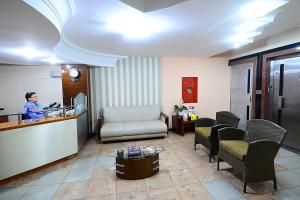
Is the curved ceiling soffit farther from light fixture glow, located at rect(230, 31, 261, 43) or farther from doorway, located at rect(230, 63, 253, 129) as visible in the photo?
doorway, located at rect(230, 63, 253, 129)

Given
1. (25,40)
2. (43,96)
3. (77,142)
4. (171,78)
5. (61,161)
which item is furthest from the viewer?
(171,78)

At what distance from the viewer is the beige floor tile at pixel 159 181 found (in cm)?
253

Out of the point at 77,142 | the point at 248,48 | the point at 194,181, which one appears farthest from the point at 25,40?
the point at 248,48

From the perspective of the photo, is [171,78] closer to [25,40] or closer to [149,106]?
[149,106]

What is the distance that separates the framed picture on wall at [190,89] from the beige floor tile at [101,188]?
3566 mm

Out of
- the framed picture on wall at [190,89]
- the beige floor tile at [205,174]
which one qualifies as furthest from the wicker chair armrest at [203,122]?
the framed picture on wall at [190,89]

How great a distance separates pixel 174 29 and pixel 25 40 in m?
2.17

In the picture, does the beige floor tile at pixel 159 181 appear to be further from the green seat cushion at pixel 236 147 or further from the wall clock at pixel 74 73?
the wall clock at pixel 74 73

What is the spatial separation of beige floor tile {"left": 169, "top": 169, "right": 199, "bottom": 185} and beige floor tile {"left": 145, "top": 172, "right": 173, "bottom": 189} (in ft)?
0.27

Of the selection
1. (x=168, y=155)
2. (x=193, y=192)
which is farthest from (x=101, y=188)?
(x=168, y=155)

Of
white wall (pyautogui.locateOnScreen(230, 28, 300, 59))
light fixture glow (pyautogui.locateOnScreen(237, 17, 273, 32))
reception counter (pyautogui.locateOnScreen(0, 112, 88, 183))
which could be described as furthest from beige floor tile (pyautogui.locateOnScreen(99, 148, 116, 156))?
white wall (pyautogui.locateOnScreen(230, 28, 300, 59))

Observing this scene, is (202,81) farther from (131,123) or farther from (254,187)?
(254,187)

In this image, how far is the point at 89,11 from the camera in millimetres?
1940

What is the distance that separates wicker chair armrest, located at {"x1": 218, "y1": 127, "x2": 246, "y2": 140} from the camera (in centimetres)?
295
